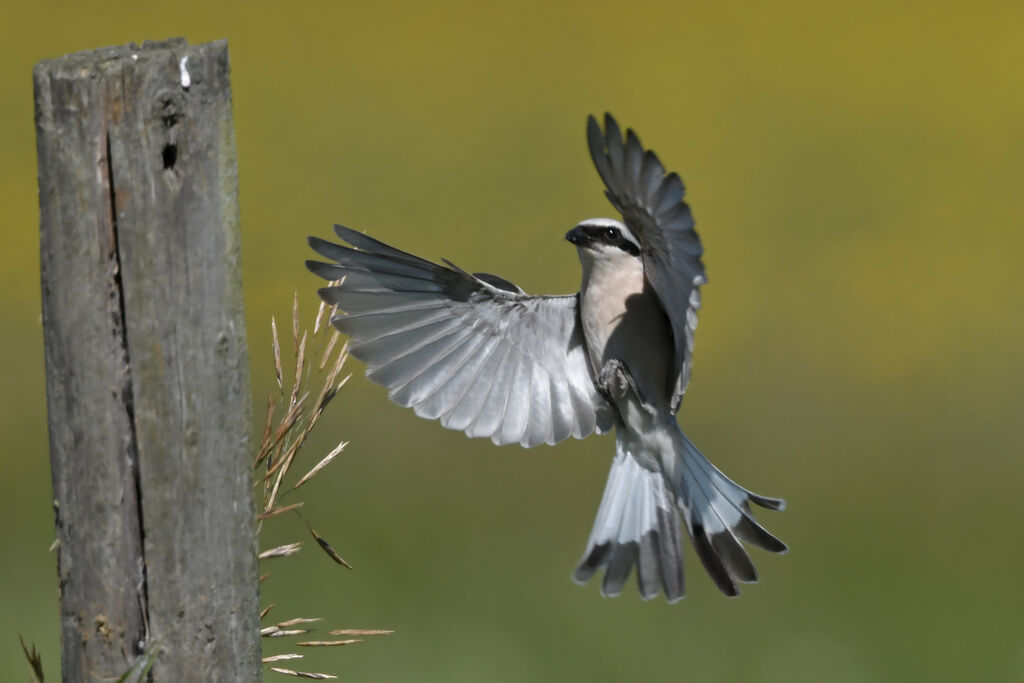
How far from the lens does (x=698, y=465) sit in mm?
4969

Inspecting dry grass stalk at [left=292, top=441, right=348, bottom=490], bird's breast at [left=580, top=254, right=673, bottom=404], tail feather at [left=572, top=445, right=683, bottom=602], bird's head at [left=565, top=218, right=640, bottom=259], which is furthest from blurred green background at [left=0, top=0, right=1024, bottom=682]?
dry grass stalk at [left=292, top=441, right=348, bottom=490]

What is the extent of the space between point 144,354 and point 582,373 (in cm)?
221

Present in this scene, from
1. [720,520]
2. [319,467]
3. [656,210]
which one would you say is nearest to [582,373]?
[720,520]

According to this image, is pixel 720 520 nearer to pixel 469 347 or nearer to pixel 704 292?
pixel 469 347

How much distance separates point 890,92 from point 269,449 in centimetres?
1051

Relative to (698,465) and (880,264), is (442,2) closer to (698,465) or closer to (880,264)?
(880,264)

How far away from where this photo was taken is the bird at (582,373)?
4.49 m

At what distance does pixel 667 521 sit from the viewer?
16.2 feet

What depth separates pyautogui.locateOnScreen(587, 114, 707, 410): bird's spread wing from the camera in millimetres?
3449

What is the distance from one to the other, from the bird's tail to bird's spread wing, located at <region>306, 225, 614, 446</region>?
0.23 m

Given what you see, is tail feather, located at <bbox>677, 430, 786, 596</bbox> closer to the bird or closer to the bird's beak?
the bird

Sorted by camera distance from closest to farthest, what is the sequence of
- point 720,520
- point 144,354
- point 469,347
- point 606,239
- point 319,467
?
point 144,354 < point 319,467 < point 606,239 < point 469,347 < point 720,520

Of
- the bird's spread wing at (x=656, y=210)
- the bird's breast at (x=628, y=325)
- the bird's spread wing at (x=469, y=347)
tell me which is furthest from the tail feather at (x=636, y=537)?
the bird's spread wing at (x=656, y=210)

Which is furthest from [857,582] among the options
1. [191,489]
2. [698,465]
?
[191,489]
